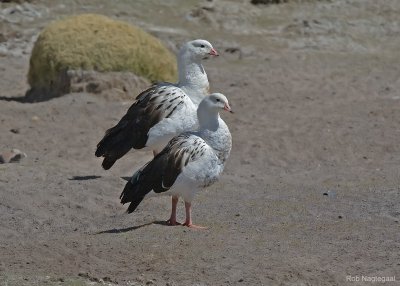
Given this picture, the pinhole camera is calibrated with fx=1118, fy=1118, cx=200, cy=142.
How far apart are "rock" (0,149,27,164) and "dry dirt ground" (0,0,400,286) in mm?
100

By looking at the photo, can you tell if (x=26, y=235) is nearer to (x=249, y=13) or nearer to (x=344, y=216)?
(x=344, y=216)

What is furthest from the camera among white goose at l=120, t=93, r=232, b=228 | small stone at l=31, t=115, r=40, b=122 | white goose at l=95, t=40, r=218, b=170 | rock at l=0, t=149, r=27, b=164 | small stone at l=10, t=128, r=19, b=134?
small stone at l=31, t=115, r=40, b=122

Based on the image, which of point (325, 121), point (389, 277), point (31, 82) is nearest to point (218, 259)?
point (389, 277)

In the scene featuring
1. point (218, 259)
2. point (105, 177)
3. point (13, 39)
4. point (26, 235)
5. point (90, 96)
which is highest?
point (218, 259)

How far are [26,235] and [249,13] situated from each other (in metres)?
15.2

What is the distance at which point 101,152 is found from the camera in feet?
43.4

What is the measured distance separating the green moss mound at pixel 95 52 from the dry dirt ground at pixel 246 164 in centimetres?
60

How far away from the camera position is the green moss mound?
701 inches

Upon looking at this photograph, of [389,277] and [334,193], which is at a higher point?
[389,277]

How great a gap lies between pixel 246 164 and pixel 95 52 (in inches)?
170

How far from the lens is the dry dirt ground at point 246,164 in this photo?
9.34 m

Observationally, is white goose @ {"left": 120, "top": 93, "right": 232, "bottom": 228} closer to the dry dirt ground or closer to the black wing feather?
the black wing feather

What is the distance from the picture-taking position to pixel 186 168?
34.2 ft

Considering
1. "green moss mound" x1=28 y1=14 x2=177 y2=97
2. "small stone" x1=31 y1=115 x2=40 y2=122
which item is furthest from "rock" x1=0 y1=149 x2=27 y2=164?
"green moss mound" x1=28 y1=14 x2=177 y2=97
